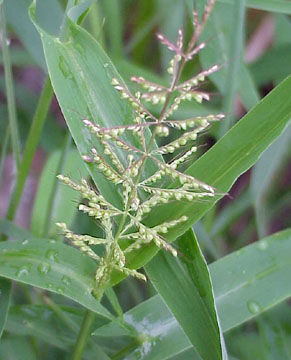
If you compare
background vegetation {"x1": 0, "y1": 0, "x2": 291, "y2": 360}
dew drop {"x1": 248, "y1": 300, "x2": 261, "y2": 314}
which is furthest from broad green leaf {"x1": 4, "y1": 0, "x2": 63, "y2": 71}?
dew drop {"x1": 248, "y1": 300, "x2": 261, "y2": 314}

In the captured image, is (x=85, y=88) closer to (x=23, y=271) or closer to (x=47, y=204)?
(x=23, y=271)

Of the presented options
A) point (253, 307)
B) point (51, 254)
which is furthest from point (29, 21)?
point (253, 307)

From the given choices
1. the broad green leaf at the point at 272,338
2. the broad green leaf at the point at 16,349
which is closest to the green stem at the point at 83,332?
the broad green leaf at the point at 16,349

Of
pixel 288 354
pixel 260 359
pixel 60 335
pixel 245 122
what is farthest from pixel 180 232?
pixel 260 359

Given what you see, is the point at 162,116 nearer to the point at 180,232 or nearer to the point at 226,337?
the point at 180,232

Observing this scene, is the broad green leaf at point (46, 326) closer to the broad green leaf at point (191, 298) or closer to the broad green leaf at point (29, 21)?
→ the broad green leaf at point (191, 298)

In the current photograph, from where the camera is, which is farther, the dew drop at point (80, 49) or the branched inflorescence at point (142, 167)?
the dew drop at point (80, 49)
